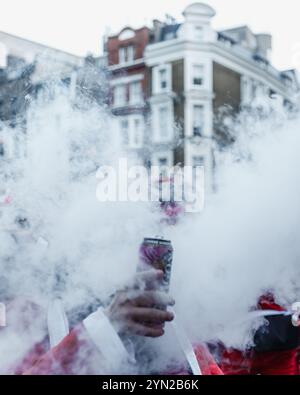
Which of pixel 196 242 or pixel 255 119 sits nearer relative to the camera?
pixel 196 242

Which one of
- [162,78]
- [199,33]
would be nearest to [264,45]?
[199,33]

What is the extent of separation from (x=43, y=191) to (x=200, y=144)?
1.45ft

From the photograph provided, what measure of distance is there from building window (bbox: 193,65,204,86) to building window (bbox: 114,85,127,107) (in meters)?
0.19

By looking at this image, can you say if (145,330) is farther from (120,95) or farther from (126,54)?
(126,54)

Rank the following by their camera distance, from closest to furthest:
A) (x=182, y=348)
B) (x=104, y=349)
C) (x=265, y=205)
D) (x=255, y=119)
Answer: (x=104, y=349), (x=182, y=348), (x=265, y=205), (x=255, y=119)

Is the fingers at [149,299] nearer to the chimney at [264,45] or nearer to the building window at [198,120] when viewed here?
the building window at [198,120]

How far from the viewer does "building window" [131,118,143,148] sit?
137 cm

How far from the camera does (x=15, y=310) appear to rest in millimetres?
1271

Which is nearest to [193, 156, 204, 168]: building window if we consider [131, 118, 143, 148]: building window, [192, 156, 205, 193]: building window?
[192, 156, 205, 193]: building window

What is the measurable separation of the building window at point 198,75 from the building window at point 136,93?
0.15 meters

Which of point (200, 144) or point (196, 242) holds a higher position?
point (200, 144)

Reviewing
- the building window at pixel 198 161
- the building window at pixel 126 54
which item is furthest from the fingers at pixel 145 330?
the building window at pixel 126 54
